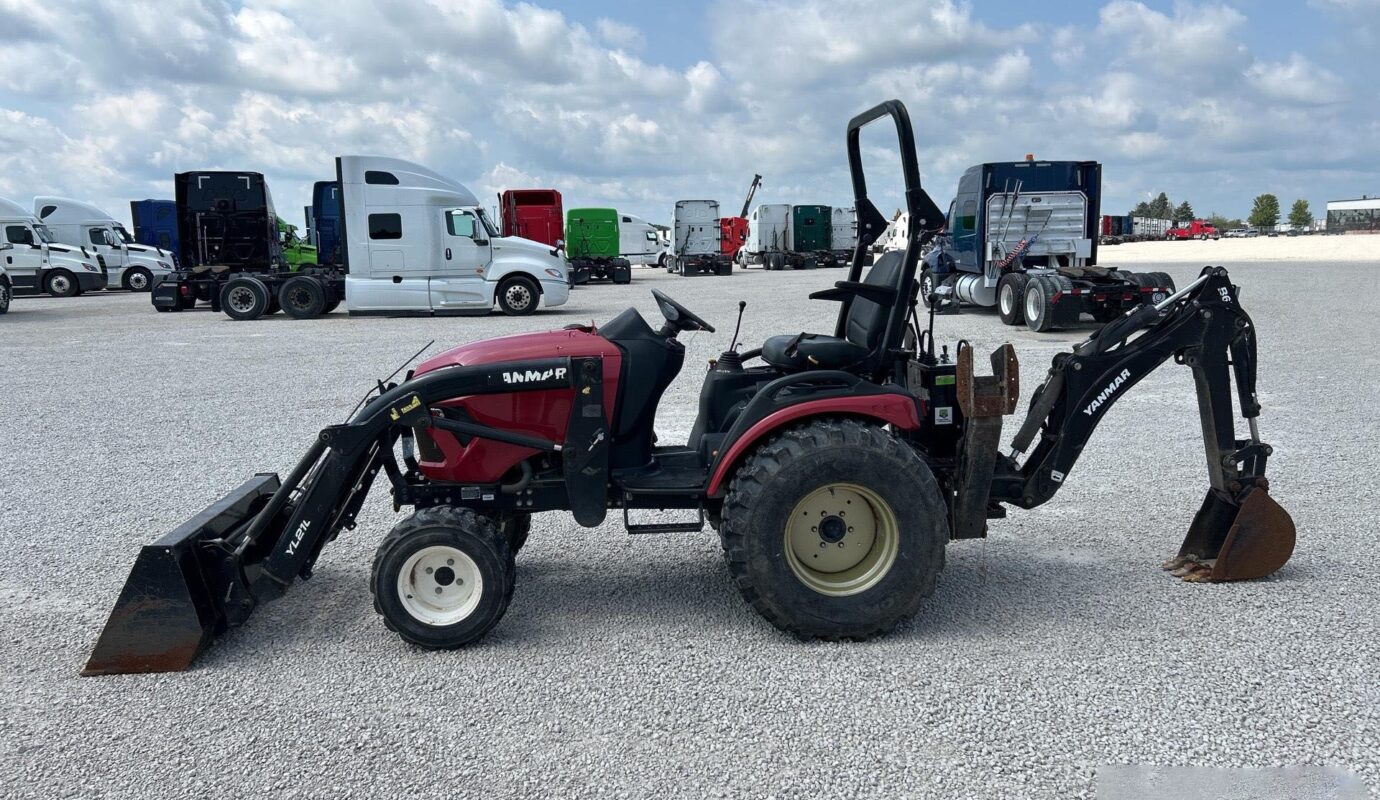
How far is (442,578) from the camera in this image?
3.95m

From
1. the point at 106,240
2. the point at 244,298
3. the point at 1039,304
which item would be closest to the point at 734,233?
the point at 106,240

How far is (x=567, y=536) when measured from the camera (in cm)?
548

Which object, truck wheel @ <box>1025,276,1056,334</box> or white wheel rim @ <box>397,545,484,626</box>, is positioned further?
truck wheel @ <box>1025,276,1056,334</box>

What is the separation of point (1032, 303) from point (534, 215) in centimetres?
1934

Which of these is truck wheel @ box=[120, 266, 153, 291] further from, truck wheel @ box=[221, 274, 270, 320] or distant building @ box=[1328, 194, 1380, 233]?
distant building @ box=[1328, 194, 1380, 233]

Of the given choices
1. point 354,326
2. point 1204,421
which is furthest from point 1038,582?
point 354,326

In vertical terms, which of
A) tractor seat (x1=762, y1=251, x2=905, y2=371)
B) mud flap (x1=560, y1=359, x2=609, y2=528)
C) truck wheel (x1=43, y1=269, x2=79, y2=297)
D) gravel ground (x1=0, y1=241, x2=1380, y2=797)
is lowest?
gravel ground (x1=0, y1=241, x2=1380, y2=797)

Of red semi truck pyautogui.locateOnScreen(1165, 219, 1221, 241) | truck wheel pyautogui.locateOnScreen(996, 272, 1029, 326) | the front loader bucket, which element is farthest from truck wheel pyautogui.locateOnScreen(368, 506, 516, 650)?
red semi truck pyautogui.locateOnScreen(1165, 219, 1221, 241)

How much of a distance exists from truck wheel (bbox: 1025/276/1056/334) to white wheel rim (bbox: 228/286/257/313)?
14.7m

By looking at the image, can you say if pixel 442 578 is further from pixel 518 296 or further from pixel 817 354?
pixel 518 296

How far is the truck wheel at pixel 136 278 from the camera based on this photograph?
30.8m

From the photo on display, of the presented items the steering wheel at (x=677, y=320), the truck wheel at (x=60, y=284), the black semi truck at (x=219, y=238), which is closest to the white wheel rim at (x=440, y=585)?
the steering wheel at (x=677, y=320)

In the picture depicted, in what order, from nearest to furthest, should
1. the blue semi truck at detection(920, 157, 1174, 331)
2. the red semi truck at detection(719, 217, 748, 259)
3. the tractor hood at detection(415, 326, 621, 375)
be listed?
the tractor hood at detection(415, 326, 621, 375) → the blue semi truck at detection(920, 157, 1174, 331) → the red semi truck at detection(719, 217, 748, 259)

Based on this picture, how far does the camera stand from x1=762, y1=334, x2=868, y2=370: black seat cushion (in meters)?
4.34
